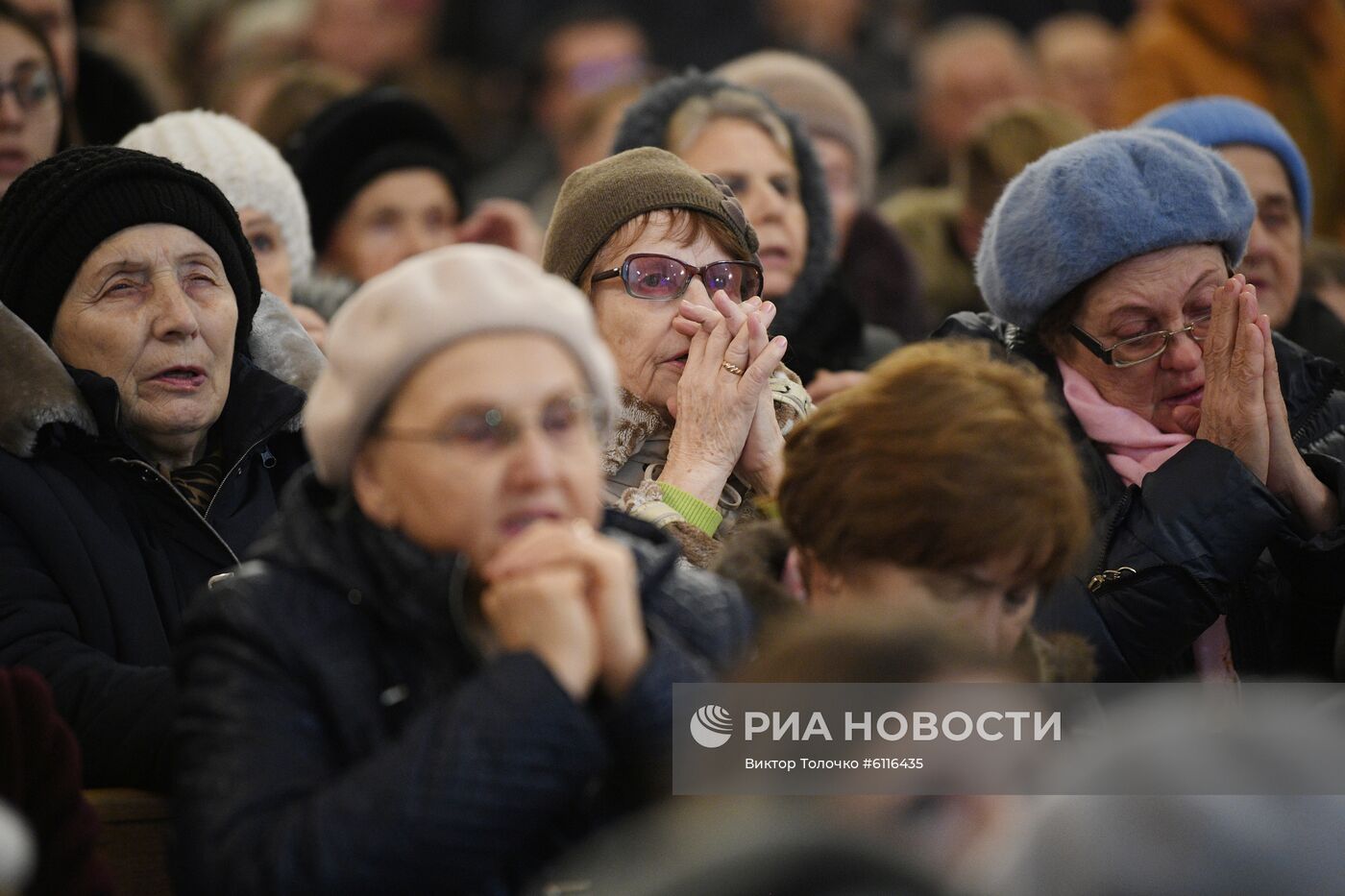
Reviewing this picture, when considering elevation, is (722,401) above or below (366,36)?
below

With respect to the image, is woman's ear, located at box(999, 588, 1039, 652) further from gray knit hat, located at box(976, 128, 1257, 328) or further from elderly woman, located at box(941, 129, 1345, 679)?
gray knit hat, located at box(976, 128, 1257, 328)

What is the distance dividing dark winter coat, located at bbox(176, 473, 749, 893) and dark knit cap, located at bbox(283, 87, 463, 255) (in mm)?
2646

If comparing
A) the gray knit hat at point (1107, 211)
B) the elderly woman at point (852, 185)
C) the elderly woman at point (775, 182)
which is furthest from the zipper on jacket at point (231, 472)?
the elderly woman at point (852, 185)

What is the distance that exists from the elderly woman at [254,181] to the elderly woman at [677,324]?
1.00 meters

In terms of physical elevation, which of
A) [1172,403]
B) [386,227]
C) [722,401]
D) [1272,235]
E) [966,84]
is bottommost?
[722,401]

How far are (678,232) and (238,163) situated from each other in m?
1.37

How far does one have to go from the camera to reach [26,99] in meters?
4.13

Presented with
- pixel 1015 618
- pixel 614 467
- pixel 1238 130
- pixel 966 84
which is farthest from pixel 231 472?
pixel 966 84

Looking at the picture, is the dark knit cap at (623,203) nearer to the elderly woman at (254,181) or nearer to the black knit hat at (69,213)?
the black knit hat at (69,213)

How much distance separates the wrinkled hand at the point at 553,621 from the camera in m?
1.87

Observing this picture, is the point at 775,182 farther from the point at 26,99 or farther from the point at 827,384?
the point at 26,99

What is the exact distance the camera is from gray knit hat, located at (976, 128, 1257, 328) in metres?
3.18

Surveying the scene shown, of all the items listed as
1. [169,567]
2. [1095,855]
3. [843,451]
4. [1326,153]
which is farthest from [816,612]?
[1326,153]

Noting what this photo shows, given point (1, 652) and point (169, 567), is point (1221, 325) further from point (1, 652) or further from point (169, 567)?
point (1, 652)
